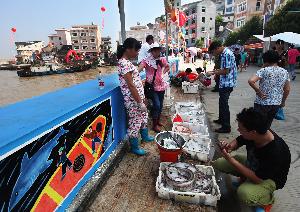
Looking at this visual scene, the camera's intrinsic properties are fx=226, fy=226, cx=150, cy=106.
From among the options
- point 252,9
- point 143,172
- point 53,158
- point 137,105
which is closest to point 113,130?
point 137,105

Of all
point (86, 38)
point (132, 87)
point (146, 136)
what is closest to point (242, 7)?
point (146, 136)

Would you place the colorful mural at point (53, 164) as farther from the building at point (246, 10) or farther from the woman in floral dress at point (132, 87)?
the building at point (246, 10)

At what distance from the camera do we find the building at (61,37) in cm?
8875

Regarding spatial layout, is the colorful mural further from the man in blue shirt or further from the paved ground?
the man in blue shirt

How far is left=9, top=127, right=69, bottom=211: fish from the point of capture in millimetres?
2127

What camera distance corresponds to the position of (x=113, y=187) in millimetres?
3531

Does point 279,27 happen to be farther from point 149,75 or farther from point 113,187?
point 113,187

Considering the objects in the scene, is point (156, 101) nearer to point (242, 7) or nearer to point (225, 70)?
point (225, 70)

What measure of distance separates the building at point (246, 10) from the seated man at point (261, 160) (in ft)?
151

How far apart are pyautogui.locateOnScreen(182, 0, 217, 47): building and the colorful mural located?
6275 centimetres

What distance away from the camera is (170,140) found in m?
4.29

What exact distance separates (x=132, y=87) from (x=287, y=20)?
2812 cm

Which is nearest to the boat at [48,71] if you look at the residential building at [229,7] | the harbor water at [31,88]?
the harbor water at [31,88]

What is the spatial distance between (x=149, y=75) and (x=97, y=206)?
9.88 feet
